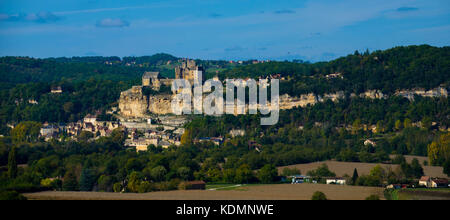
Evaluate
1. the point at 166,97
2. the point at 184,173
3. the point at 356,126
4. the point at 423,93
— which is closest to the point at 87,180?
the point at 184,173

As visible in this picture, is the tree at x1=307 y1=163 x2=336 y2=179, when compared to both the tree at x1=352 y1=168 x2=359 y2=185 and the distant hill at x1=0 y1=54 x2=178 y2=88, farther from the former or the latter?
the distant hill at x1=0 y1=54 x2=178 y2=88

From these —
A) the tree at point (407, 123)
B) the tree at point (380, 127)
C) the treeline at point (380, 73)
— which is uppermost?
the treeline at point (380, 73)

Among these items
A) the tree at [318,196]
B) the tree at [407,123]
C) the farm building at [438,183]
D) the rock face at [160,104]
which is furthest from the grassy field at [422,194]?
the rock face at [160,104]

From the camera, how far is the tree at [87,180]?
121ft

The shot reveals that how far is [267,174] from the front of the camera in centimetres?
3875

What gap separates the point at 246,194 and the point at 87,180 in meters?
8.63

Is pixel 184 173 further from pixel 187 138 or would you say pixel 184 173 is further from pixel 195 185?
pixel 187 138

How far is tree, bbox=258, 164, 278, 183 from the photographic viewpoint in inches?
1522

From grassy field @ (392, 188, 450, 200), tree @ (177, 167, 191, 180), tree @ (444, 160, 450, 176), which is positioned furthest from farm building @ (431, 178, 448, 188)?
tree @ (177, 167, 191, 180)

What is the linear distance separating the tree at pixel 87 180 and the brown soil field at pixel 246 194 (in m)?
2.18

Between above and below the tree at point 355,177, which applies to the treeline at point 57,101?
above

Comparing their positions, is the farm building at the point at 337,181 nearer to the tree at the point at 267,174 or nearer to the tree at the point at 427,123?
the tree at the point at 267,174

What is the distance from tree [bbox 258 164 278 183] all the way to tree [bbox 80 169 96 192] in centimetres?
837
